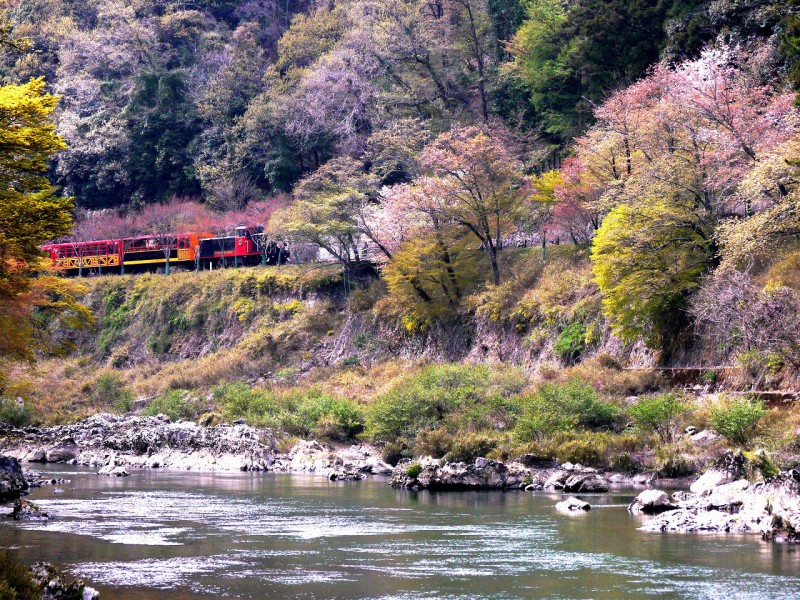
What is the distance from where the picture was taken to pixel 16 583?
11469 mm

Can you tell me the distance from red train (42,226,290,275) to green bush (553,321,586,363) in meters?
28.9

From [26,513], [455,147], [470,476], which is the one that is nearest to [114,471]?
[26,513]

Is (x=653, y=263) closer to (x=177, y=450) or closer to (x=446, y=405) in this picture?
(x=446, y=405)

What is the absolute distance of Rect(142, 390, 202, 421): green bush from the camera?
49.1 metres

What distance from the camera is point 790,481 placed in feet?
60.0

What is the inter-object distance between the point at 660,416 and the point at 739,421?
3460 millimetres

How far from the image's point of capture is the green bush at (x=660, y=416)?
29.7 m

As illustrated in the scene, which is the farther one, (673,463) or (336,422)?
(336,422)

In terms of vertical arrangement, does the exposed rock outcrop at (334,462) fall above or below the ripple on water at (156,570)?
above

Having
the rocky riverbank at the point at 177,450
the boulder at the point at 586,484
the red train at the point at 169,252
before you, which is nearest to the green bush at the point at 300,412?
the rocky riverbank at the point at 177,450

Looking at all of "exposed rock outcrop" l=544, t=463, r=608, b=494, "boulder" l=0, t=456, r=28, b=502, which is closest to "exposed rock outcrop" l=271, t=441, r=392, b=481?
"exposed rock outcrop" l=544, t=463, r=608, b=494

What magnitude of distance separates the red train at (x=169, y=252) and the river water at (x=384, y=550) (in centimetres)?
4405

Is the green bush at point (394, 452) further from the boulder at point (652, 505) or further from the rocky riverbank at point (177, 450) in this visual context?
the boulder at point (652, 505)

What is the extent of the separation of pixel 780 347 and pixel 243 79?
65420mm
